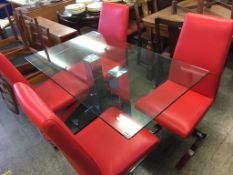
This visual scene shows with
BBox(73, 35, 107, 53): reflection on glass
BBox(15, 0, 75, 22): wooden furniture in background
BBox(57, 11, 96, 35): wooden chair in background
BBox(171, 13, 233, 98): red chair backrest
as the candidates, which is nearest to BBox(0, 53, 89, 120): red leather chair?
BBox(73, 35, 107, 53): reflection on glass

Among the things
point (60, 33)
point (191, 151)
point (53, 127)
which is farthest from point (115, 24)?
point (53, 127)

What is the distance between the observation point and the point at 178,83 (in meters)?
1.56

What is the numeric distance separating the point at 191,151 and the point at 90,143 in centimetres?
81

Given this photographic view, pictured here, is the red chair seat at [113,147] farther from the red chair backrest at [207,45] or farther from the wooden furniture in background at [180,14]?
the wooden furniture in background at [180,14]

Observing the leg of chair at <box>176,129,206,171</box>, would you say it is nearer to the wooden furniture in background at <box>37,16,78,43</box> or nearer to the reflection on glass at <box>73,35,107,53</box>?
the reflection on glass at <box>73,35,107,53</box>

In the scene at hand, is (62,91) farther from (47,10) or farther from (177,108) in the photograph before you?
(47,10)

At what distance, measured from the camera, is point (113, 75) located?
161cm

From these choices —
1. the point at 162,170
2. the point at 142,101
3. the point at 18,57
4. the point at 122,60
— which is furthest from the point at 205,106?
the point at 18,57

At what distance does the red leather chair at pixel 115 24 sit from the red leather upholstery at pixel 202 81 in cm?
53

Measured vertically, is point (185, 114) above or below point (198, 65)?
below

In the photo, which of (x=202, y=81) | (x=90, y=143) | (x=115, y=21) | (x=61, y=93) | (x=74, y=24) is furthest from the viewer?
(x=74, y=24)

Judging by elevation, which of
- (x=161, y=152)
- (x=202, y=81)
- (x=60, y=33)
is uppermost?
(x=60, y=33)

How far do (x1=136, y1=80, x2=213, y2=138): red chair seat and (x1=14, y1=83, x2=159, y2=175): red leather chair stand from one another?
0.16 metres

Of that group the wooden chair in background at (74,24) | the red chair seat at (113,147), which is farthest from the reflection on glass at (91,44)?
the red chair seat at (113,147)
